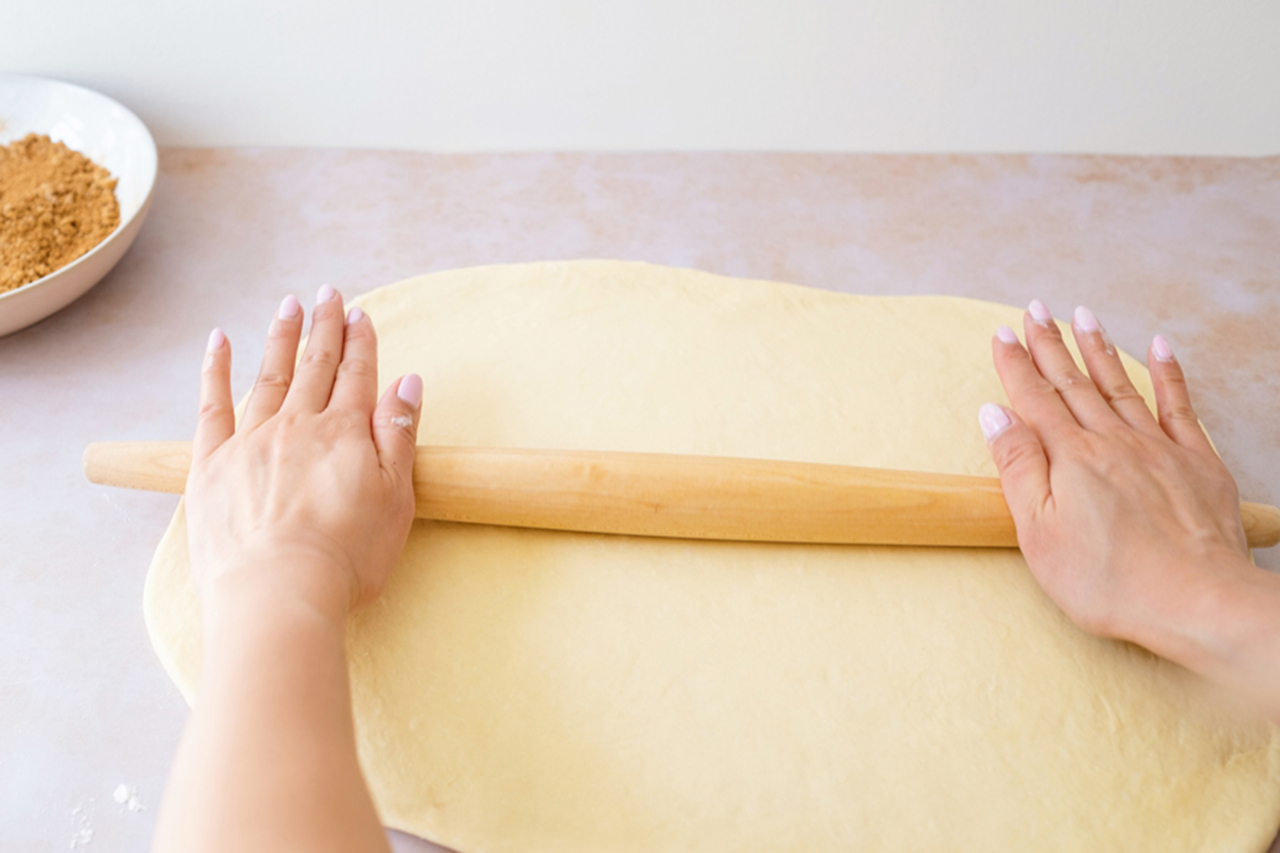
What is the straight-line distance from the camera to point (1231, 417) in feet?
4.87

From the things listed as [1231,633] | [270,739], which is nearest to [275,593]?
[270,739]

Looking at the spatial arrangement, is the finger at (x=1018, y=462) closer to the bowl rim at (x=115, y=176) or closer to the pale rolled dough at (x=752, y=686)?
the pale rolled dough at (x=752, y=686)

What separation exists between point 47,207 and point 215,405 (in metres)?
0.79

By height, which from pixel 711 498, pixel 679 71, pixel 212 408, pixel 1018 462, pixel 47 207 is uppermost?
pixel 679 71

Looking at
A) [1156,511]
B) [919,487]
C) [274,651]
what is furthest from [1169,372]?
[274,651]

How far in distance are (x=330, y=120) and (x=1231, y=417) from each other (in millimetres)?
1907

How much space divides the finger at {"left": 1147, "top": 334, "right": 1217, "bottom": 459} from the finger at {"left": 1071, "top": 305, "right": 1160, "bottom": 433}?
1.2 inches

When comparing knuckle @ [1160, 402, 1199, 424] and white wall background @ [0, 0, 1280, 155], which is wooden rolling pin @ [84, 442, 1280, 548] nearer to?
knuckle @ [1160, 402, 1199, 424]

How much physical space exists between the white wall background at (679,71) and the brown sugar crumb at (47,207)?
26 centimetres

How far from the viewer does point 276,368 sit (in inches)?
48.2

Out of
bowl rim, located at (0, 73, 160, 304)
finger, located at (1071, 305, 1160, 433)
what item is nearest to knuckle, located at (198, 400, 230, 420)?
bowl rim, located at (0, 73, 160, 304)

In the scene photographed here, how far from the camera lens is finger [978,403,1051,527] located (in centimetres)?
110

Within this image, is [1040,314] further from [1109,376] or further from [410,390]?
[410,390]

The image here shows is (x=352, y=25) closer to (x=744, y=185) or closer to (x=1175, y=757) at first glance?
(x=744, y=185)
